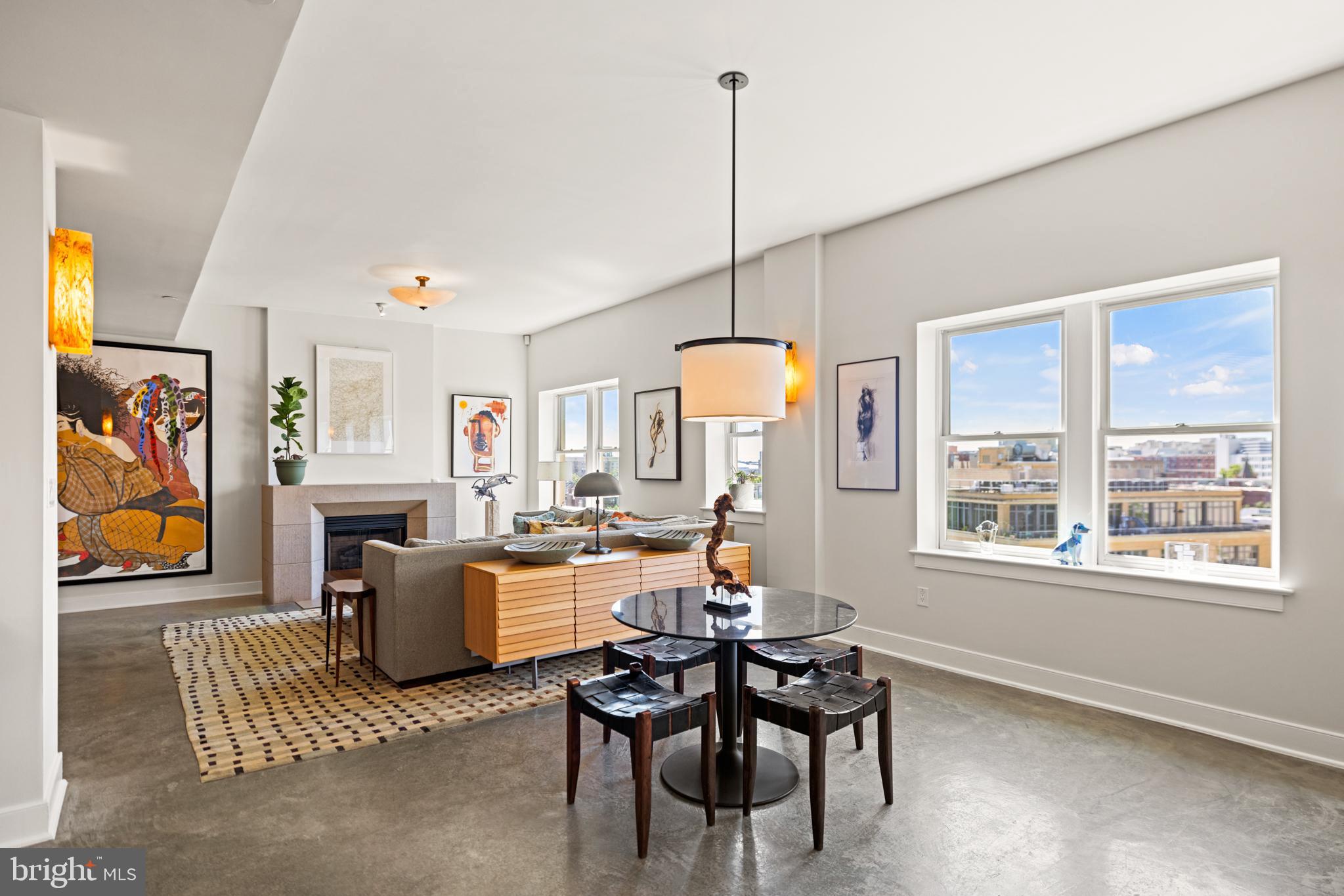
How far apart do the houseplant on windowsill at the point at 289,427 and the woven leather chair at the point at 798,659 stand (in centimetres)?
509

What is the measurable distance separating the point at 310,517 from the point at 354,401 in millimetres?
1345

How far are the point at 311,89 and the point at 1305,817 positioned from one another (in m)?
4.64

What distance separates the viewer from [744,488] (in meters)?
5.42

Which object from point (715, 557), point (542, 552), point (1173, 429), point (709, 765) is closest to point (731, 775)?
point (709, 765)

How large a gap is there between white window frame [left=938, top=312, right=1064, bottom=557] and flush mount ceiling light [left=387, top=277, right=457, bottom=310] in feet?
12.2

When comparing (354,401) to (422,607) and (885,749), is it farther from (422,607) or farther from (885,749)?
(885,749)

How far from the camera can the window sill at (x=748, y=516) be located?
5316mm

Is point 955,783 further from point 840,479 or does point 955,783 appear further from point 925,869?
point 840,479

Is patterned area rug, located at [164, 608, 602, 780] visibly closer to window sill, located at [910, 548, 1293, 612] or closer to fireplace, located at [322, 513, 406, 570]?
fireplace, located at [322, 513, 406, 570]

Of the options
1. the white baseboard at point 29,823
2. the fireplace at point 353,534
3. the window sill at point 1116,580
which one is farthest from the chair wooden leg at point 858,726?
the fireplace at point 353,534

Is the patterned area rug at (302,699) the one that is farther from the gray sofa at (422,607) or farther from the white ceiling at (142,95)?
the white ceiling at (142,95)

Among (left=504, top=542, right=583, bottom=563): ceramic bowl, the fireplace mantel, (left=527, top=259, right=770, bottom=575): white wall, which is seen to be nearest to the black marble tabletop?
(left=504, top=542, right=583, bottom=563): ceramic bowl

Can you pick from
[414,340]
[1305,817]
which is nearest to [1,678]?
[1305,817]

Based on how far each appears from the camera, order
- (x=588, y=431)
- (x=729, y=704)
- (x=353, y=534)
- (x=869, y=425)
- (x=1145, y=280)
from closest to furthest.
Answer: (x=729, y=704) < (x=1145, y=280) < (x=869, y=425) < (x=353, y=534) < (x=588, y=431)
